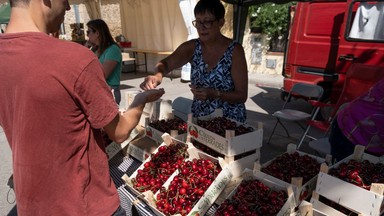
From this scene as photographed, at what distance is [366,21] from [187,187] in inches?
161

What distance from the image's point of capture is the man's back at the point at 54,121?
38.5 inches

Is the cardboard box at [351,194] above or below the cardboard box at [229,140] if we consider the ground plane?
below

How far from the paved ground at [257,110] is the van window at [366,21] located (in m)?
1.77

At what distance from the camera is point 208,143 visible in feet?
6.19

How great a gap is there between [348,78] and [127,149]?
9.49ft

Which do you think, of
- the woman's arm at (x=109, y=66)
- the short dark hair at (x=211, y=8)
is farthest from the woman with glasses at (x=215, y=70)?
the woman's arm at (x=109, y=66)

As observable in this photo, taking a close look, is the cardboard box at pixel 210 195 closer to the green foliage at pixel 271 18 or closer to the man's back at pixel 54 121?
the man's back at pixel 54 121

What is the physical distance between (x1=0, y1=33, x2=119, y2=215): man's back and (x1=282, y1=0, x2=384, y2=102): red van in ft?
14.7

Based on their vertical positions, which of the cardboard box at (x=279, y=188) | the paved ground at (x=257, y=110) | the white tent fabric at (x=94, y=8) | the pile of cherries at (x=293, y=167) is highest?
the white tent fabric at (x=94, y=8)

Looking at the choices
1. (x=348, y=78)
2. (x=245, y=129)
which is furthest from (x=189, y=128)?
(x=348, y=78)

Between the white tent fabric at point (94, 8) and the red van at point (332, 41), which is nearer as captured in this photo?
the red van at point (332, 41)

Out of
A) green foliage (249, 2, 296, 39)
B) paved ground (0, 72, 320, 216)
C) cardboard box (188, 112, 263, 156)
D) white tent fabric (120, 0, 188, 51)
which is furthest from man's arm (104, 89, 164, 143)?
white tent fabric (120, 0, 188, 51)

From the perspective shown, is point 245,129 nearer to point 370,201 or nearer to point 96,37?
point 370,201

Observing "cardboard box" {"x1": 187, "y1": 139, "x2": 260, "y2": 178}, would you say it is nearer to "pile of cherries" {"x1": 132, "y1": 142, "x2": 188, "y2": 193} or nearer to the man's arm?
"pile of cherries" {"x1": 132, "y1": 142, "x2": 188, "y2": 193}
